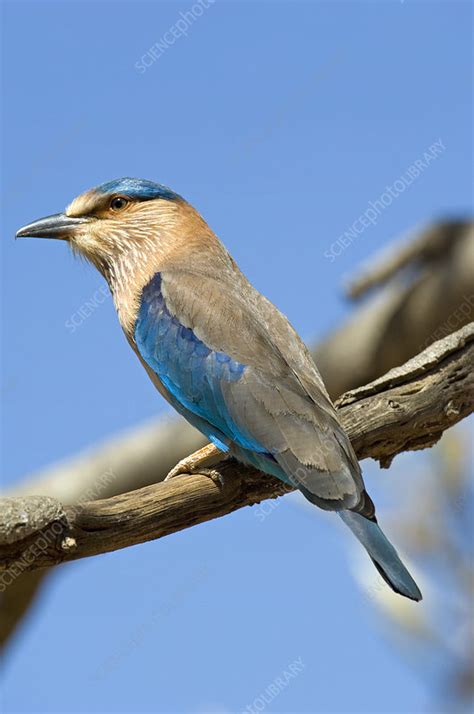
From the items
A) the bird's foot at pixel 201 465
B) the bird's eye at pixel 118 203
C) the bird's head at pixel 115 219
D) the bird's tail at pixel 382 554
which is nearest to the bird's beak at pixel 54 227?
the bird's head at pixel 115 219

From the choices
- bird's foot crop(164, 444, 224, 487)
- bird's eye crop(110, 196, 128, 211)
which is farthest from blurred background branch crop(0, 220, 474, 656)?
bird's eye crop(110, 196, 128, 211)

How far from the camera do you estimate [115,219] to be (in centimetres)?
696

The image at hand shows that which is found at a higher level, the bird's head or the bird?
the bird's head

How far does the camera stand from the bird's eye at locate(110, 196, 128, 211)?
695cm

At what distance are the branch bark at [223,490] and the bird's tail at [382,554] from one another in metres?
0.69

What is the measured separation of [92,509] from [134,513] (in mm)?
235

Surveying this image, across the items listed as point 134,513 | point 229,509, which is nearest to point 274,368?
point 229,509

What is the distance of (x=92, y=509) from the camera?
4883mm

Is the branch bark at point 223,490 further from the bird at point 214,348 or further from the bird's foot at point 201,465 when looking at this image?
the bird at point 214,348

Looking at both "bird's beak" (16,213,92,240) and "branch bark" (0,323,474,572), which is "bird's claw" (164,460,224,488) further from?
"bird's beak" (16,213,92,240)

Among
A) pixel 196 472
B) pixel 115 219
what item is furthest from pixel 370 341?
pixel 196 472

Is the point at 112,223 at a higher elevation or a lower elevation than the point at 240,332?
higher

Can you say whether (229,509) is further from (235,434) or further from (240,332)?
(240,332)

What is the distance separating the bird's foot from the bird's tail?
28.4 inches
